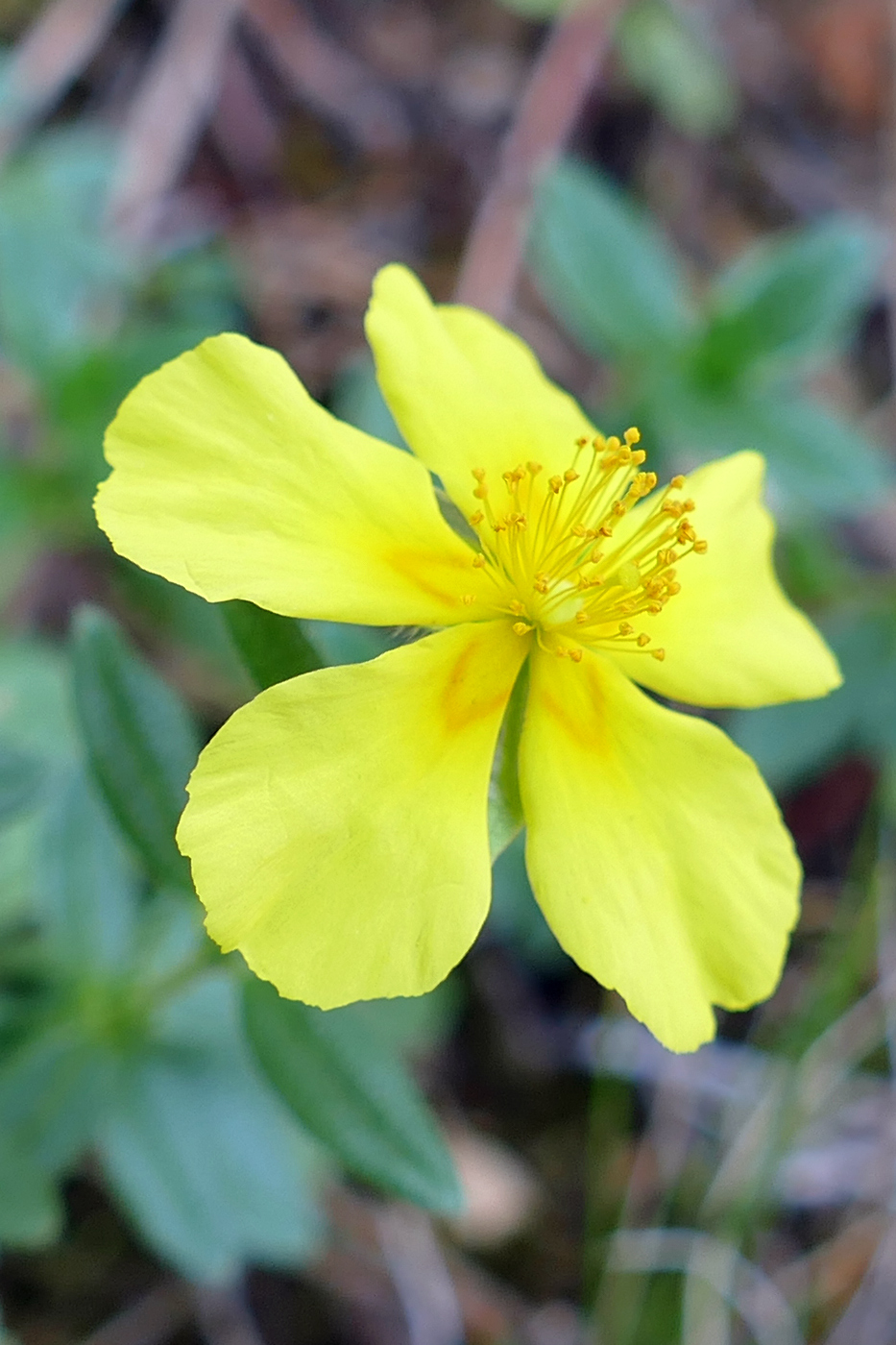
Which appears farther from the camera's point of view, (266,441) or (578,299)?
(578,299)

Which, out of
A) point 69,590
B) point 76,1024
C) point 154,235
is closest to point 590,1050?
point 76,1024

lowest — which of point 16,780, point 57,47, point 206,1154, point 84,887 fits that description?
point 206,1154

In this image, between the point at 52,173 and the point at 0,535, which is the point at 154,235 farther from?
the point at 0,535

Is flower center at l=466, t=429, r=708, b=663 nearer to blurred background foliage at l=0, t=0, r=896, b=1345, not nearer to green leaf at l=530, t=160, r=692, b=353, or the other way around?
blurred background foliage at l=0, t=0, r=896, b=1345

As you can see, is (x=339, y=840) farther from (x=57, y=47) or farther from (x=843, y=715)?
(x=57, y=47)

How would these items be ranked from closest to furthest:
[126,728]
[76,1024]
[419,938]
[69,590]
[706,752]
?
[419,938] → [706,752] → [126,728] → [76,1024] → [69,590]

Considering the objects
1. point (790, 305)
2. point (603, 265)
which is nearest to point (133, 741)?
point (603, 265)
